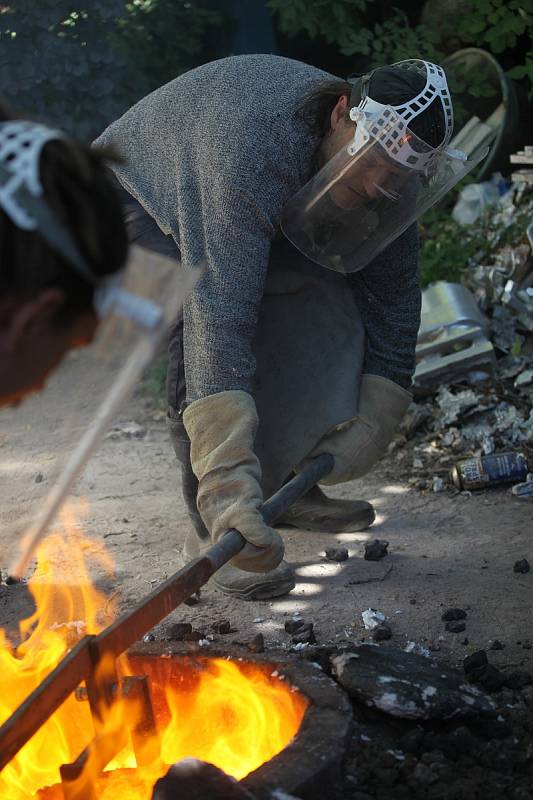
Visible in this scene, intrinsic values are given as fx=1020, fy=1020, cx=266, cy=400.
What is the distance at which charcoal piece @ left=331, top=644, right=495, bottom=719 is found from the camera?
2291mm

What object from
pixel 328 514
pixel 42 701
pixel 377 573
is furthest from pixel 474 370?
pixel 42 701

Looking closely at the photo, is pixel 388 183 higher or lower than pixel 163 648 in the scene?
higher

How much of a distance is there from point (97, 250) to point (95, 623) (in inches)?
75.8

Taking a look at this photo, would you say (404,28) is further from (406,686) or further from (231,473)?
(406,686)

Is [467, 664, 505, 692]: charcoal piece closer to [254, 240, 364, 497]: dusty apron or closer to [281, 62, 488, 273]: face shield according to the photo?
[254, 240, 364, 497]: dusty apron

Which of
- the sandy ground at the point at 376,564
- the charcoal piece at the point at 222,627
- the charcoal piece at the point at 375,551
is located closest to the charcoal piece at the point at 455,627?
the sandy ground at the point at 376,564

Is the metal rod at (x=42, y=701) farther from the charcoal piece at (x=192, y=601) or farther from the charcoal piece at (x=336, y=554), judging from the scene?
the charcoal piece at (x=336, y=554)

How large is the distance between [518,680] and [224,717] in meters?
0.75

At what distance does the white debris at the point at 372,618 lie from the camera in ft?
9.87

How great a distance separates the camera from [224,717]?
243 centimetres

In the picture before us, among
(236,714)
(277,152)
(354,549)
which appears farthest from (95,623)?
(277,152)

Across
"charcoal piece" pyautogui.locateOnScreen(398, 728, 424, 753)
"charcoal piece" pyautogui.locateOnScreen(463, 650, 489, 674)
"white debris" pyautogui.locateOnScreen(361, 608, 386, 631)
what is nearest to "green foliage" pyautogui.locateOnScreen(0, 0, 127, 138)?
"white debris" pyautogui.locateOnScreen(361, 608, 386, 631)

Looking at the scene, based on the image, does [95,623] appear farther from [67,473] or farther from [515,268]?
[515,268]

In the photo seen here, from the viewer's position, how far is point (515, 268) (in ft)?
17.1
